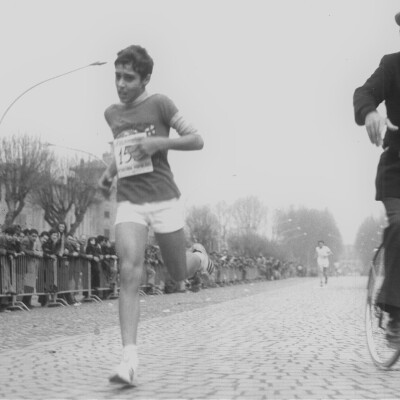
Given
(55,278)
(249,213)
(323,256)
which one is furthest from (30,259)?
(249,213)

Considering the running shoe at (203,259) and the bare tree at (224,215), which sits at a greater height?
the bare tree at (224,215)

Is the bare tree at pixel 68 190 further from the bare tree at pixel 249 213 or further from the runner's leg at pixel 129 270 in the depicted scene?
the runner's leg at pixel 129 270

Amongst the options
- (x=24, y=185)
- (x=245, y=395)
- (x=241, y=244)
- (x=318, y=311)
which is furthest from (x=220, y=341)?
(x=241, y=244)

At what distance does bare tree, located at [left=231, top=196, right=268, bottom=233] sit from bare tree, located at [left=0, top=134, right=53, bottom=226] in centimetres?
6974

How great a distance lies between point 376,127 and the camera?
4.72 m

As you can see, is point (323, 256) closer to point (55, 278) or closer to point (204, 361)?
point (55, 278)

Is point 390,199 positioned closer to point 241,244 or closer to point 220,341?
point 220,341

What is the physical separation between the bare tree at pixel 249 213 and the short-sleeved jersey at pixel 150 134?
120528 millimetres

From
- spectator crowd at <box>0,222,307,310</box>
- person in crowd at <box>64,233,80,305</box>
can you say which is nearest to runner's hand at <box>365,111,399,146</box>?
spectator crowd at <box>0,222,307,310</box>

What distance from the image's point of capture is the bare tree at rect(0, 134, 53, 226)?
56.3 m

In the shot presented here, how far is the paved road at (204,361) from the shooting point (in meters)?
4.86

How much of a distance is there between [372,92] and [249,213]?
122632 millimetres

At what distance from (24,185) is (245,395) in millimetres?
54221

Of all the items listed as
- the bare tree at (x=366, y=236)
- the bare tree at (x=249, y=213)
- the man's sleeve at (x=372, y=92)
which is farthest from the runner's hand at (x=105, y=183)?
the bare tree at (x=366, y=236)
